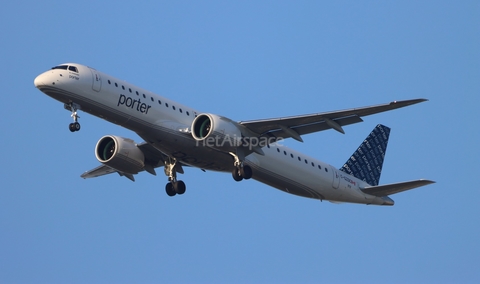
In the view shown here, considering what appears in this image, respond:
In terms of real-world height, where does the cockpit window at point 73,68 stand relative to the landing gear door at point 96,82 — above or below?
above

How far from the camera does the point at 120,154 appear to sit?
4475 centimetres

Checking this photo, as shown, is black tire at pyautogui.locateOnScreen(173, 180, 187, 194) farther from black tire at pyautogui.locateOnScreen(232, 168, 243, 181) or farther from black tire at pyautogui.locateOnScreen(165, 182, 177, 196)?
black tire at pyautogui.locateOnScreen(232, 168, 243, 181)

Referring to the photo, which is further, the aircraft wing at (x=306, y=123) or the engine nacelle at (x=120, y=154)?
the engine nacelle at (x=120, y=154)

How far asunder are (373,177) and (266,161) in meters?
9.82

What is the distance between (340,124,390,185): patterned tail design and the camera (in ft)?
165

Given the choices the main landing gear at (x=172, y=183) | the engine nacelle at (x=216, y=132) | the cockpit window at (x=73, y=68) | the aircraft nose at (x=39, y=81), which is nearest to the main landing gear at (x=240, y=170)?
the engine nacelle at (x=216, y=132)

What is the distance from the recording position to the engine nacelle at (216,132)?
134ft

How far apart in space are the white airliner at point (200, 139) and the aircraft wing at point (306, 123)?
0.16 ft

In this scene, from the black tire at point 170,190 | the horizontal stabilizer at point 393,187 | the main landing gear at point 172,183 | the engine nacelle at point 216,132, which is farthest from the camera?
the black tire at point 170,190

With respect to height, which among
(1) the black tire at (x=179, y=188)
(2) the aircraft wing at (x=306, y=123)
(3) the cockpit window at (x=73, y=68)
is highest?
(3) the cockpit window at (x=73, y=68)

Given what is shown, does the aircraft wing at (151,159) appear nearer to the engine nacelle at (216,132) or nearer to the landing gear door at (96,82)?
the engine nacelle at (216,132)

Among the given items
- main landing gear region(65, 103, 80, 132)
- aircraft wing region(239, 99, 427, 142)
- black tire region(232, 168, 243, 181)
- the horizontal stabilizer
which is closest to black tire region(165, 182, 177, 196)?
black tire region(232, 168, 243, 181)

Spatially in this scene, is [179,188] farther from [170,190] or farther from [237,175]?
[237,175]

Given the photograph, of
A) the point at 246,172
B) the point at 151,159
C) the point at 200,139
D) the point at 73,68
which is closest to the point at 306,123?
the point at 246,172
